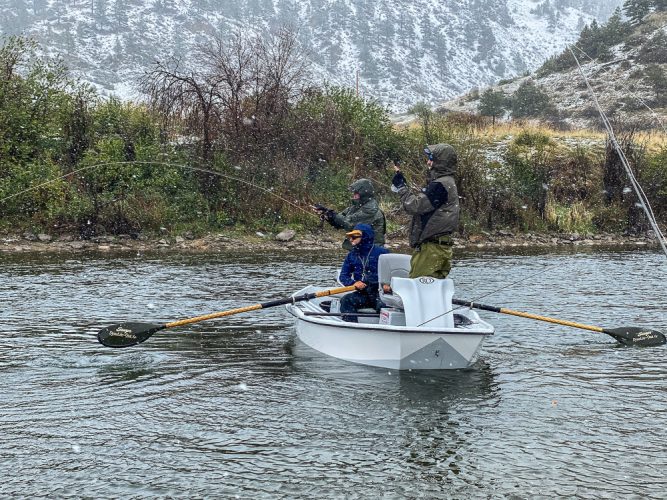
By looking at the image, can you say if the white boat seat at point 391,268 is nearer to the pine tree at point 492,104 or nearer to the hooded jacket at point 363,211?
the hooded jacket at point 363,211

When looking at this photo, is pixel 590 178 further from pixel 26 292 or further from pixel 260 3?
pixel 260 3

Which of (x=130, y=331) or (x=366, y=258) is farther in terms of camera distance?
(x=366, y=258)

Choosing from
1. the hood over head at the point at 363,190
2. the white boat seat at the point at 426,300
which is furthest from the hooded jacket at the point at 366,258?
the white boat seat at the point at 426,300

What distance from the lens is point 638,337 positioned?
36.3ft

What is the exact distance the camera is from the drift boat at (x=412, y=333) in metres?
9.59

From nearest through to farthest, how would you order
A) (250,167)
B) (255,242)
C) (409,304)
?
(409,304), (255,242), (250,167)

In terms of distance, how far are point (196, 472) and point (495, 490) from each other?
2.40 m

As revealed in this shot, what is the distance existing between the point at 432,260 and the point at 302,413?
9.28ft

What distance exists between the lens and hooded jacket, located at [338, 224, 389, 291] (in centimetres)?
1120

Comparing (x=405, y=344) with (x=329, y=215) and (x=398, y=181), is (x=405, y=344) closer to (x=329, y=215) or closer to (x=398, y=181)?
(x=398, y=181)

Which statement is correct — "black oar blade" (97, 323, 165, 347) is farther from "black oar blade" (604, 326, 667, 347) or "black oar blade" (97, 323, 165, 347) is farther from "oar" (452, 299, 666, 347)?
"black oar blade" (604, 326, 667, 347)

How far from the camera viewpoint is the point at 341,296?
39.7 feet

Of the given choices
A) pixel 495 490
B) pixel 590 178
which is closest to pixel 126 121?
pixel 590 178

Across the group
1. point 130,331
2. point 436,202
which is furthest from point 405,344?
point 130,331
